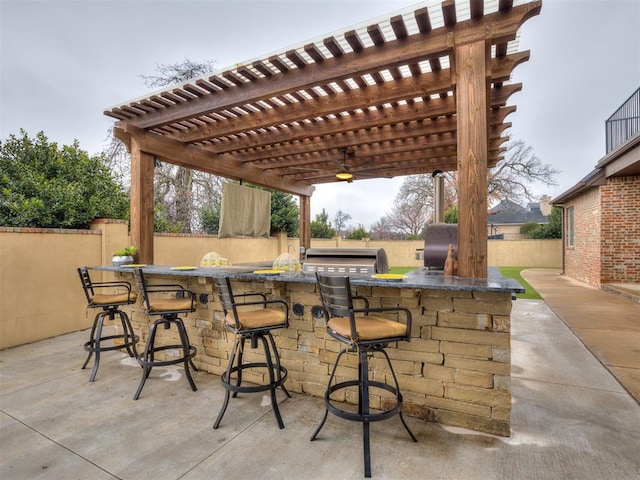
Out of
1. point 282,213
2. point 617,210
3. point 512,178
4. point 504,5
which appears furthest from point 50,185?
point 512,178

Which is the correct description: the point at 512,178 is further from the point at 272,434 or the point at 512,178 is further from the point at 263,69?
the point at 272,434

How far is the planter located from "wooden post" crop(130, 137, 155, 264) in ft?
1.00

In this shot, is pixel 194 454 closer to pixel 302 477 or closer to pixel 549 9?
pixel 302 477

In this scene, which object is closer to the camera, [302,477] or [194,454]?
[302,477]

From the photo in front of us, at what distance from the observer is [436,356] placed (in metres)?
2.33

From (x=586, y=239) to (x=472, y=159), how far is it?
865 centimetres

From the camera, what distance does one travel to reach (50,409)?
2.57m

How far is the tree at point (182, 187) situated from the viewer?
1015 centimetres

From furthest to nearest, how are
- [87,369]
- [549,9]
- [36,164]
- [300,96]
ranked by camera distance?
1. [549,9]
2. [36,164]
3. [300,96]
4. [87,369]

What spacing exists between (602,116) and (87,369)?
2549cm

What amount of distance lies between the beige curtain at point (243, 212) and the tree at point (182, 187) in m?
3.68

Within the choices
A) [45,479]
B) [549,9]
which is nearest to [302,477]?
[45,479]

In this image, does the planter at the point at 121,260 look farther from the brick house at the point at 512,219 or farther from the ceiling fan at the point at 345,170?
the brick house at the point at 512,219

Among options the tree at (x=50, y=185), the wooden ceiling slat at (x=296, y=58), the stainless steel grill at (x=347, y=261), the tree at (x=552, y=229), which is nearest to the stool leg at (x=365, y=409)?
the stainless steel grill at (x=347, y=261)
